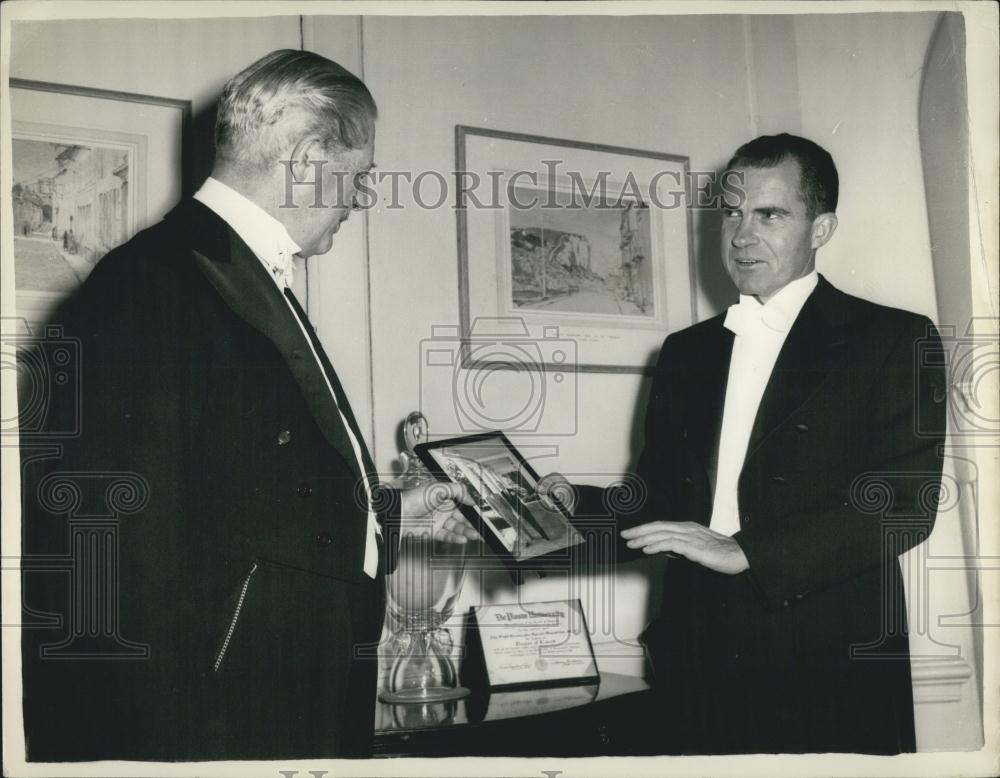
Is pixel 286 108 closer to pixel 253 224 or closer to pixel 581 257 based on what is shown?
pixel 253 224

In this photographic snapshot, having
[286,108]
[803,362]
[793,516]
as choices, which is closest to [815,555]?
[793,516]

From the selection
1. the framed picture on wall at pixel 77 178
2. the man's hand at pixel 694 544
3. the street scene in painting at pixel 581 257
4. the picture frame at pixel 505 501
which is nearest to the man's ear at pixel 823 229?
the street scene in painting at pixel 581 257

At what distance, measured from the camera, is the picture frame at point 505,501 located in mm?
2268

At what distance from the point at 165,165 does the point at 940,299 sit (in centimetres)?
190

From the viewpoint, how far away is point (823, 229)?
8.04ft

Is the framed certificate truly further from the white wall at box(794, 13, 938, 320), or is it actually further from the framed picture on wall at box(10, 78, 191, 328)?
the framed picture on wall at box(10, 78, 191, 328)

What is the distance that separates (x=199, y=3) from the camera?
7.73ft

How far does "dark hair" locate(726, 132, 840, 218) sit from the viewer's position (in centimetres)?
245

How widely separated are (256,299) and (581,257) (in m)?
0.85

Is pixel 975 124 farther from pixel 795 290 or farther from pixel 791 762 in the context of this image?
pixel 791 762

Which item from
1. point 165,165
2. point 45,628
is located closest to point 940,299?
point 165,165

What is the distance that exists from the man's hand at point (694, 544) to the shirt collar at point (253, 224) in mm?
1029

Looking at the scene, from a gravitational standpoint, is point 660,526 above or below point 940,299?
below

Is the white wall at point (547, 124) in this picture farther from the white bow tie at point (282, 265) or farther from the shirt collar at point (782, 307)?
the white bow tie at point (282, 265)
